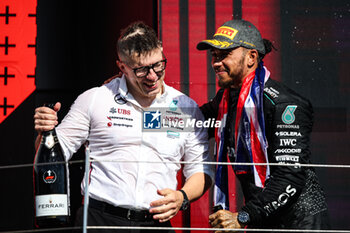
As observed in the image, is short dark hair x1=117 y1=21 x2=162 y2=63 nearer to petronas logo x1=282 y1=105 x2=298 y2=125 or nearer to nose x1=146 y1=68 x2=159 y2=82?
nose x1=146 y1=68 x2=159 y2=82

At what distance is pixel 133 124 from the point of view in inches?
83.6

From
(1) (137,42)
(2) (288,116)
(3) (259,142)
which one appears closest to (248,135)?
(3) (259,142)

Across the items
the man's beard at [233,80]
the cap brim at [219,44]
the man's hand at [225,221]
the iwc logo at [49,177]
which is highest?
the cap brim at [219,44]

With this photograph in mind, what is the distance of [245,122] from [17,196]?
1363 mm

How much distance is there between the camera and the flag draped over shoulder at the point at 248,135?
2096 millimetres

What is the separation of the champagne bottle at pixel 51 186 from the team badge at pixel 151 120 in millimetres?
303

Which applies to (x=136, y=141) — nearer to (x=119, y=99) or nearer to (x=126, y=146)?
(x=126, y=146)

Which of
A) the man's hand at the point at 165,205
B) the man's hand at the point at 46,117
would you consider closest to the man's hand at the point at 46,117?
the man's hand at the point at 46,117

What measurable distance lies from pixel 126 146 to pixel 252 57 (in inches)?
22.3

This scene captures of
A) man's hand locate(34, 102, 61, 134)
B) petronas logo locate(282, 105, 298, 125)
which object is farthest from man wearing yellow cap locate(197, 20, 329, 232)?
man's hand locate(34, 102, 61, 134)

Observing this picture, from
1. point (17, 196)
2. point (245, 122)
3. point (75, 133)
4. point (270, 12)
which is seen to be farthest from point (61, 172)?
point (270, 12)

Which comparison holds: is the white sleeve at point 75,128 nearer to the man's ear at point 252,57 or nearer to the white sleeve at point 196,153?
the white sleeve at point 196,153

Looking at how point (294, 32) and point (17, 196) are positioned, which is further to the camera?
point (17, 196)

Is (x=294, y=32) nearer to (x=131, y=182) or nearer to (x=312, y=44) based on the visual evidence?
(x=312, y=44)
